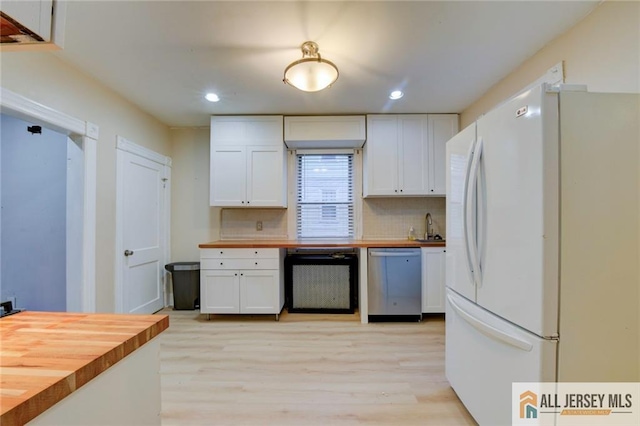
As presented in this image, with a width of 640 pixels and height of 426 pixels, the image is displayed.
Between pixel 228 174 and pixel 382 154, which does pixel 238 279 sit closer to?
pixel 228 174

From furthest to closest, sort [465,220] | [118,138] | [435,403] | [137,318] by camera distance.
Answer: [118,138] → [435,403] → [465,220] → [137,318]

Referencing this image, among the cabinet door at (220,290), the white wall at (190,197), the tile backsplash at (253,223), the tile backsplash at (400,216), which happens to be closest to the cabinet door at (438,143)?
the tile backsplash at (400,216)

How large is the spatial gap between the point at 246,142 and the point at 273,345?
7.83 feet

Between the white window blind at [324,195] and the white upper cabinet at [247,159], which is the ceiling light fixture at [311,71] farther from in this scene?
the white window blind at [324,195]

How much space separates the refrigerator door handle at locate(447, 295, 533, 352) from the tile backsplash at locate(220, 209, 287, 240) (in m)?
2.61

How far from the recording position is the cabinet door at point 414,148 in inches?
138

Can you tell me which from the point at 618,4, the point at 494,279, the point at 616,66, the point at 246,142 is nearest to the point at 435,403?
the point at 494,279

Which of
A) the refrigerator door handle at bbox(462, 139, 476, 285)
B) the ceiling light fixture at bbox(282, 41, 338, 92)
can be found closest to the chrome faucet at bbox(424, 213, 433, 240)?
A: the refrigerator door handle at bbox(462, 139, 476, 285)

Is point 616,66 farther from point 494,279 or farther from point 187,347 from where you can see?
point 187,347

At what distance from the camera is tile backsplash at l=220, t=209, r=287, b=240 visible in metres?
3.91

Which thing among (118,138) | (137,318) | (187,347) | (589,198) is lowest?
(187,347)

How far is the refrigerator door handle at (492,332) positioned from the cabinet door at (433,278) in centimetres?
153

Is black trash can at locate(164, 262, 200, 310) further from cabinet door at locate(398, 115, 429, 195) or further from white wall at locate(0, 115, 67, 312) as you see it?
cabinet door at locate(398, 115, 429, 195)

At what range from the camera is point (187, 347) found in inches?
104
